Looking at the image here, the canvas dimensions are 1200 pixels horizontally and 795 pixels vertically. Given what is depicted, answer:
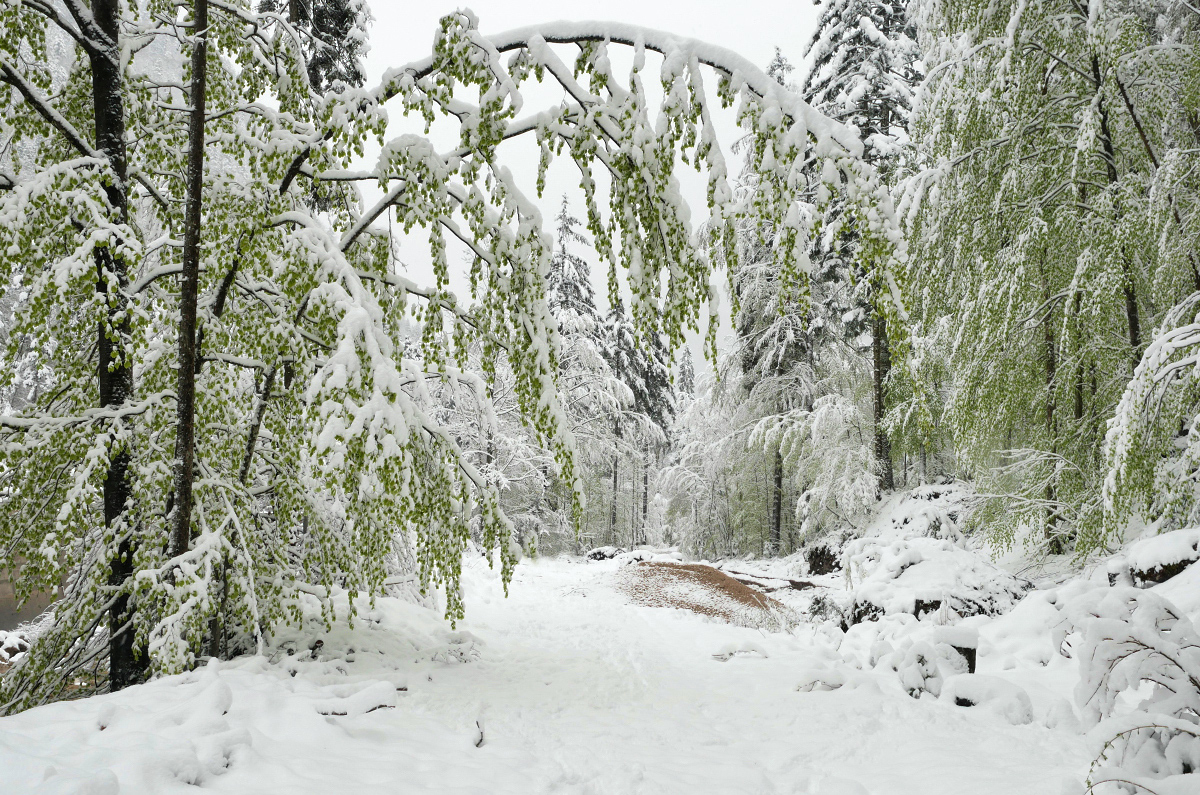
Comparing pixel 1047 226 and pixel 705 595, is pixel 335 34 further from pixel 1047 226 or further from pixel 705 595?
pixel 705 595

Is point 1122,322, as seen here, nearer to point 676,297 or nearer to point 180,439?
point 676,297

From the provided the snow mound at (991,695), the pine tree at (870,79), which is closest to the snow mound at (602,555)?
the pine tree at (870,79)

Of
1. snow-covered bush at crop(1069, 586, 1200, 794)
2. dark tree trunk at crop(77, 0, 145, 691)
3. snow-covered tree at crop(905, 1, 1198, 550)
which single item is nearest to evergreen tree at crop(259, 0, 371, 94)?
dark tree trunk at crop(77, 0, 145, 691)

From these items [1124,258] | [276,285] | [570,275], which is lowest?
[276,285]

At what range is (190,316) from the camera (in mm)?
3762

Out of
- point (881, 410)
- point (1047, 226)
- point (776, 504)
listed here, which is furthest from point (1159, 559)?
point (776, 504)

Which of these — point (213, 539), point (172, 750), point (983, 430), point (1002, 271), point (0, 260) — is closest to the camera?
point (172, 750)

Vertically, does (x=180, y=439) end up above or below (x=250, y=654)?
above

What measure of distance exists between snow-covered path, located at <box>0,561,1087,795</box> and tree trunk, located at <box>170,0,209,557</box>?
97 cm

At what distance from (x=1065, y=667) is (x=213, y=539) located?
19.7 feet

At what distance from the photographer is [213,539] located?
360cm

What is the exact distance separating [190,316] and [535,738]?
329 centimetres

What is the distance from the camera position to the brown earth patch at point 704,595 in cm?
859

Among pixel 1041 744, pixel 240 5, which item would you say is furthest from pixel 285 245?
pixel 1041 744
